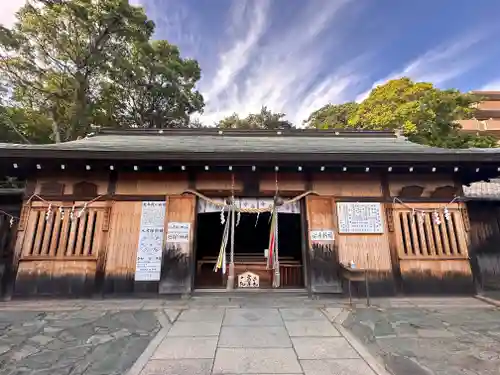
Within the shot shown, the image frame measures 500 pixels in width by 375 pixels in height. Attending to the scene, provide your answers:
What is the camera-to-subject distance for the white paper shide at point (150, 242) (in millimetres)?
5367

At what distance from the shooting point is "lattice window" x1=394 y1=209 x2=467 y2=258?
5.61 m

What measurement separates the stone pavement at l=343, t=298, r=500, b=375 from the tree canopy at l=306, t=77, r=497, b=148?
1058 centimetres

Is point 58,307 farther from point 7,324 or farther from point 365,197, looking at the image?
point 365,197

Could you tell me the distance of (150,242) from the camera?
18.0ft

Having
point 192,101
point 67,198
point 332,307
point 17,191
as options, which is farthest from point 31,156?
point 192,101

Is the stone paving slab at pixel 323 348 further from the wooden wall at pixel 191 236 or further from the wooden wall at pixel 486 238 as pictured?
the wooden wall at pixel 486 238

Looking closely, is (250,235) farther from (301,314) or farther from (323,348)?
(323,348)

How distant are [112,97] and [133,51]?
3384mm

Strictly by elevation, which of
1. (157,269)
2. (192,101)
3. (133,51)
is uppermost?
(133,51)

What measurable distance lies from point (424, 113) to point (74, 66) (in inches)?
813

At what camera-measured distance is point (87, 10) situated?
13664 millimetres

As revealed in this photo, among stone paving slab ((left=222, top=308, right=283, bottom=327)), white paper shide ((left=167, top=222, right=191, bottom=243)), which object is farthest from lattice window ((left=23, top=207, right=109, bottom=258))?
stone paving slab ((left=222, top=308, right=283, bottom=327))

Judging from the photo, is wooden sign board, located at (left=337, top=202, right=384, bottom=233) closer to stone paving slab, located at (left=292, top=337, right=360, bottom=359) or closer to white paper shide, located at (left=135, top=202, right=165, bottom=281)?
stone paving slab, located at (left=292, top=337, right=360, bottom=359)

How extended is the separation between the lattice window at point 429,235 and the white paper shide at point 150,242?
5579 millimetres
